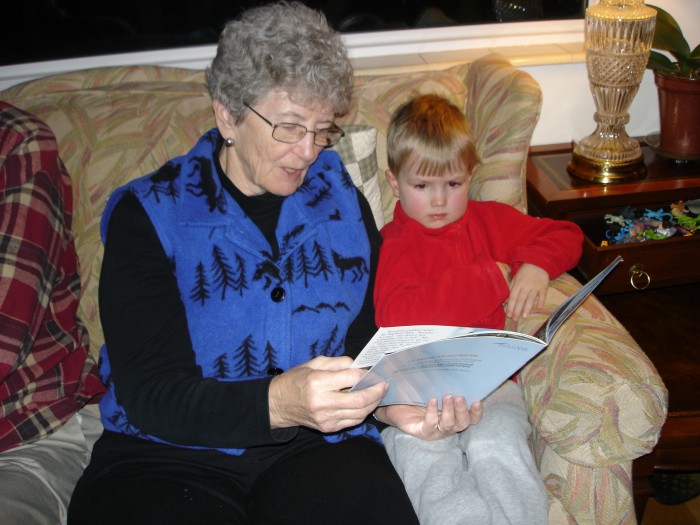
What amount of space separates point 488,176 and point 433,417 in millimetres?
645

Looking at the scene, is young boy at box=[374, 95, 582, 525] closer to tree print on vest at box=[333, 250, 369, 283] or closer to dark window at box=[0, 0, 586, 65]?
tree print on vest at box=[333, 250, 369, 283]

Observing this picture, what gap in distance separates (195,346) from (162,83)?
0.78m

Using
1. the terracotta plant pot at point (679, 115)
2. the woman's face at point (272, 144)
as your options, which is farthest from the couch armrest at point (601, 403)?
the terracotta plant pot at point (679, 115)

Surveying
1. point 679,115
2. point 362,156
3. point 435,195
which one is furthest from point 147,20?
point 679,115

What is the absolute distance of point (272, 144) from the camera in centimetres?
125

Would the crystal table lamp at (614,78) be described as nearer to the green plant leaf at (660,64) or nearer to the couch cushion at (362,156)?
the green plant leaf at (660,64)

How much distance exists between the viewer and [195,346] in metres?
1.28

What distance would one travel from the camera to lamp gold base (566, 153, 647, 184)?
1794 mm

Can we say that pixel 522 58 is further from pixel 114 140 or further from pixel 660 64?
pixel 114 140

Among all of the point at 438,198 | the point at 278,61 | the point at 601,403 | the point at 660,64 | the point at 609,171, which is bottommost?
the point at 601,403

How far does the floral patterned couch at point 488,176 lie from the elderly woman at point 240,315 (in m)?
0.28

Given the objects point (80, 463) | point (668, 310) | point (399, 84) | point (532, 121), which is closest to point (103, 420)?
point (80, 463)

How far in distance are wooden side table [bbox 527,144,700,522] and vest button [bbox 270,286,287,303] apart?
0.79m

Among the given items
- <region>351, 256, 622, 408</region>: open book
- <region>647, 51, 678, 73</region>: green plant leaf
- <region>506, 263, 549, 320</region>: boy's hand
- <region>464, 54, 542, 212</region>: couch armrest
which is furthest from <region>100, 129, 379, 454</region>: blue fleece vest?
<region>647, 51, 678, 73</region>: green plant leaf
